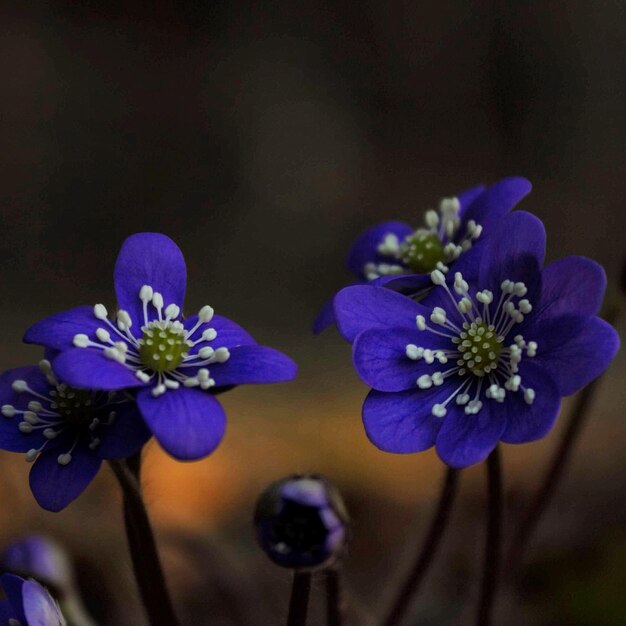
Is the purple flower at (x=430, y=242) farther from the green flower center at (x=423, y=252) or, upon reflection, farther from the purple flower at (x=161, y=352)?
the purple flower at (x=161, y=352)

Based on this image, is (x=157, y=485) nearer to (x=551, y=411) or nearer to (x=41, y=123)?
(x=551, y=411)

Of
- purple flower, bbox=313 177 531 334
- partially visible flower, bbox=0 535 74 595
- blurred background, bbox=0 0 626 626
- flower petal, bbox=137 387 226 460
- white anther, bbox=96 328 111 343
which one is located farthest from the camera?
blurred background, bbox=0 0 626 626

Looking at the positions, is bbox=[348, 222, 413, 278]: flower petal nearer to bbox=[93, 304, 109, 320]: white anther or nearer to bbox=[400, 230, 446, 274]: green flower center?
bbox=[400, 230, 446, 274]: green flower center

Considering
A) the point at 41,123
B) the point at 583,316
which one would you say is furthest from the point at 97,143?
the point at 583,316

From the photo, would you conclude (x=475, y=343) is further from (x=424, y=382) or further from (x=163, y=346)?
(x=163, y=346)

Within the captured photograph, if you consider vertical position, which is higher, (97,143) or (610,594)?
(97,143)

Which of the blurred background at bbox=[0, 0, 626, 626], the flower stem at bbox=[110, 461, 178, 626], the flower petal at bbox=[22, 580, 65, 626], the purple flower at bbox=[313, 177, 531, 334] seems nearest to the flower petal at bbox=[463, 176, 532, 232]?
the purple flower at bbox=[313, 177, 531, 334]
